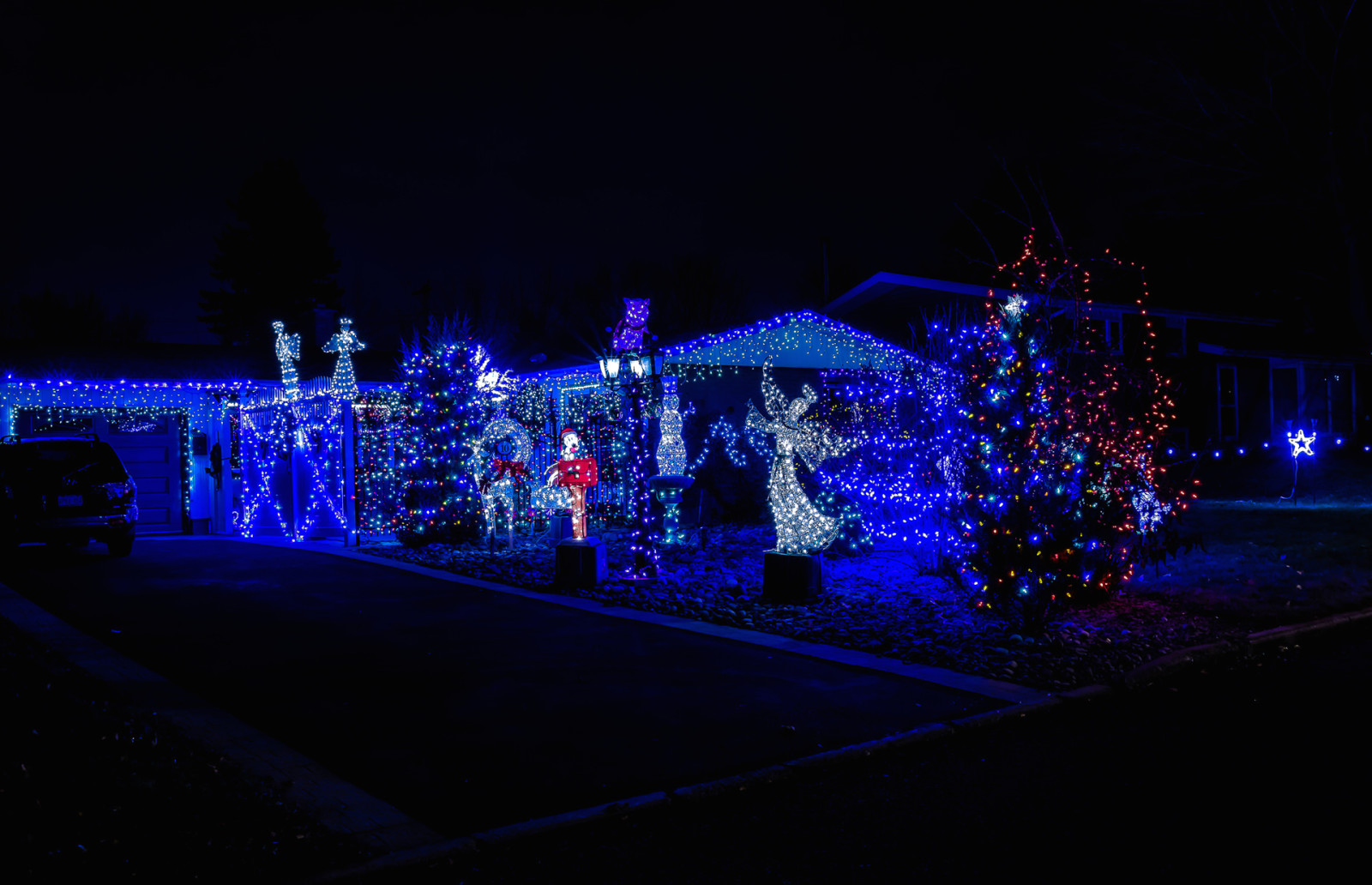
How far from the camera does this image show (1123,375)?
834cm

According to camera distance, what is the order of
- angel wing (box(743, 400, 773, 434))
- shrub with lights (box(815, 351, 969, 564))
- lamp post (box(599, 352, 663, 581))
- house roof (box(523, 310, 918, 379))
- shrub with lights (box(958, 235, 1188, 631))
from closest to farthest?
shrub with lights (box(958, 235, 1188, 631)) → shrub with lights (box(815, 351, 969, 564)) → lamp post (box(599, 352, 663, 581)) → angel wing (box(743, 400, 773, 434)) → house roof (box(523, 310, 918, 379))

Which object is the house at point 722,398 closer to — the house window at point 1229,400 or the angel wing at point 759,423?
the angel wing at point 759,423

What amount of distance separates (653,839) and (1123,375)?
6432mm

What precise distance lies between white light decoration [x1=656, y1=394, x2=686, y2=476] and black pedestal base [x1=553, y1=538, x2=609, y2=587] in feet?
19.3

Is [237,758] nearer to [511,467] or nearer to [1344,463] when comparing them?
[511,467]

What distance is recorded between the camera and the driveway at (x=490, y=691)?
14.9 ft

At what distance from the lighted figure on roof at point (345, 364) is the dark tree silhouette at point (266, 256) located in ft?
126

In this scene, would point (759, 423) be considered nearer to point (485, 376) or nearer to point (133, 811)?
point (485, 376)

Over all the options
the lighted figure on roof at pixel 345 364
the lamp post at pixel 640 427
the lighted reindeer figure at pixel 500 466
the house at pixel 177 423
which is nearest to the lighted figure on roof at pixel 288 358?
the house at pixel 177 423

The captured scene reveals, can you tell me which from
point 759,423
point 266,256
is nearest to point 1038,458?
point 759,423

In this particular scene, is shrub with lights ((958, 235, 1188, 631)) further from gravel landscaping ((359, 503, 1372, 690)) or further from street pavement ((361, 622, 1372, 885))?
street pavement ((361, 622, 1372, 885))

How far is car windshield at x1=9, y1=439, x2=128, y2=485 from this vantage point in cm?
1326

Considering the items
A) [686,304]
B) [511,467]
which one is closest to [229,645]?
[511,467]

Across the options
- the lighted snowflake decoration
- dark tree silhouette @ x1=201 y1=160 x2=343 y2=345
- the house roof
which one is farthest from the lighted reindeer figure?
dark tree silhouette @ x1=201 y1=160 x2=343 y2=345
